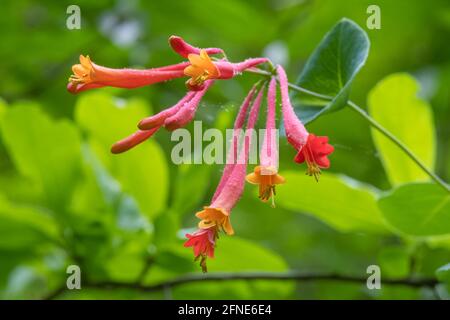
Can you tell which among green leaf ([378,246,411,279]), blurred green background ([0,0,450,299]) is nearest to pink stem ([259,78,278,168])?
blurred green background ([0,0,450,299])

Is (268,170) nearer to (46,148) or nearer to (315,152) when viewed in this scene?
(315,152)

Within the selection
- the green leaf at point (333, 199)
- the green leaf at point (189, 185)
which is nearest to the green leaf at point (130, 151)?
the green leaf at point (189, 185)

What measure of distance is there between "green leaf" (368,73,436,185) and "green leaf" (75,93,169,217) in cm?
57

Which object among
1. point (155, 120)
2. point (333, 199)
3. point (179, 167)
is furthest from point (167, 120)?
point (179, 167)

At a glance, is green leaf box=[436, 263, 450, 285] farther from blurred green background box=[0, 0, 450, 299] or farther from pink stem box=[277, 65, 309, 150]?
pink stem box=[277, 65, 309, 150]

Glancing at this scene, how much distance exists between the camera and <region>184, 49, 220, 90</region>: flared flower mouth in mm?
997

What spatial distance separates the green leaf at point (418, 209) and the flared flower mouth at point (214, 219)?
0.42 m

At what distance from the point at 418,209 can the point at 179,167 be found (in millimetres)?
698

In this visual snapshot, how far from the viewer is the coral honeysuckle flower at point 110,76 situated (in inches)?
41.3

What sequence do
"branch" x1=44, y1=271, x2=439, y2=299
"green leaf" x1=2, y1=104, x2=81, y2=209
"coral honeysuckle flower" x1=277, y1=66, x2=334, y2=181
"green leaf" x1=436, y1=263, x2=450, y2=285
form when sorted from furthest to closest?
"green leaf" x1=2, y1=104, x2=81, y2=209
"branch" x1=44, y1=271, x2=439, y2=299
"green leaf" x1=436, y1=263, x2=450, y2=285
"coral honeysuckle flower" x1=277, y1=66, x2=334, y2=181

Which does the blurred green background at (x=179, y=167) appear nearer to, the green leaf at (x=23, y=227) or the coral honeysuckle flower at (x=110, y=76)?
the green leaf at (x=23, y=227)

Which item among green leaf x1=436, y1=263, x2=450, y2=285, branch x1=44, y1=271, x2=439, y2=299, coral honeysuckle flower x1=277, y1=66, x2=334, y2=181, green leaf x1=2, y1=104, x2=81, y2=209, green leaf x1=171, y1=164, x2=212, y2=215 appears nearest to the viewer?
coral honeysuckle flower x1=277, y1=66, x2=334, y2=181

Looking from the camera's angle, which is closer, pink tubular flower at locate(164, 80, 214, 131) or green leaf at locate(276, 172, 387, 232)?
pink tubular flower at locate(164, 80, 214, 131)
